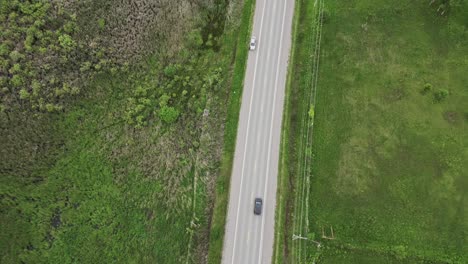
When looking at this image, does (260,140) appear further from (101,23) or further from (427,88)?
(101,23)

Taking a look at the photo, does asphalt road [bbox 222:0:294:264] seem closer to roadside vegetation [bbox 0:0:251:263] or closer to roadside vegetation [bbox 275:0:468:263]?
roadside vegetation [bbox 275:0:468:263]

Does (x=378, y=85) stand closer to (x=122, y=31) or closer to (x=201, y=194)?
(x=201, y=194)

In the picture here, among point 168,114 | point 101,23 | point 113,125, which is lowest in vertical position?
point 113,125

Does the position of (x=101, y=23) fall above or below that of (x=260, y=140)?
above

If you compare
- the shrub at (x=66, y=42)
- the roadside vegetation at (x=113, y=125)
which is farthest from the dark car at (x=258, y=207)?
the shrub at (x=66, y=42)

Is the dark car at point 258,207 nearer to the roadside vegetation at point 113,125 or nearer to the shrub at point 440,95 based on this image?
the roadside vegetation at point 113,125

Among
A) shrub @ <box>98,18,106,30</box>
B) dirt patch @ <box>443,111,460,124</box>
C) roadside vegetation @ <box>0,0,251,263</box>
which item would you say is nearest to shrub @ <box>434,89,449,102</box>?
dirt patch @ <box>443,111,460,124</box>

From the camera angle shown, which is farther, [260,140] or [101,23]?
[101,23]

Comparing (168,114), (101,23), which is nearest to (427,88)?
(168,114)
